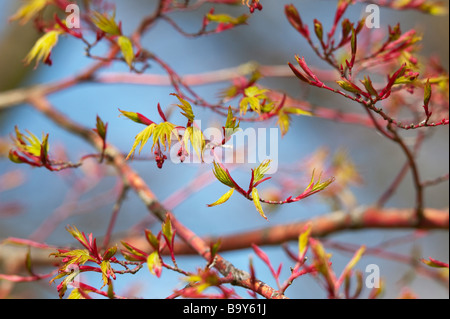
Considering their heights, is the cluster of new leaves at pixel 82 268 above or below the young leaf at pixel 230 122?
below

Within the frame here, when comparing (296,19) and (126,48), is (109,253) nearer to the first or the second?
(126,48)

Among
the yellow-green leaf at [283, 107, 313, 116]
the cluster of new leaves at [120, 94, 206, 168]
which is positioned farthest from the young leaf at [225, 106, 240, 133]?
the yellow-green leaf at [283, 107, 313, 116]

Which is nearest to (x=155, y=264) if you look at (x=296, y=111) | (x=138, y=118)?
(x=138, y=118)

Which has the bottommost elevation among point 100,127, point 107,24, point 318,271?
point 318,271

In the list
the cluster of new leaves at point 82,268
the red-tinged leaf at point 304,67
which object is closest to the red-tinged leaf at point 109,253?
the cluster of new leaves at point 82,268

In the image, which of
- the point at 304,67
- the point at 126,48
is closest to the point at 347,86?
the point at 304,67

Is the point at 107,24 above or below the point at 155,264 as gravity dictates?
above

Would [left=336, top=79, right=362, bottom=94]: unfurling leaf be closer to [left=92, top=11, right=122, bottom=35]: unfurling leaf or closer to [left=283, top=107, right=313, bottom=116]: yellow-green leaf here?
[left=283, top=107, right=313, bottom=116]: yellow-green leaf

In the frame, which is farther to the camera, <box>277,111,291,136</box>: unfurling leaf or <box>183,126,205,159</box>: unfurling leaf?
<box>277,111,291,136</box>: unfurling leaf

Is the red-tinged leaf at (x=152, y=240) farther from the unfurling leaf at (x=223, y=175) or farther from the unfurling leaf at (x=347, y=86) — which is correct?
the unfurling leaf at (x=347, y=86)

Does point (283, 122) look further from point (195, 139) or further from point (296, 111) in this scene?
point (195, 139)

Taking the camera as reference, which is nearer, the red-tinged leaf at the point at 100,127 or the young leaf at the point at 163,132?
the young leaf at the point at 163,132

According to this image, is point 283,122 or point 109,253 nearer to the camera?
point 109,253

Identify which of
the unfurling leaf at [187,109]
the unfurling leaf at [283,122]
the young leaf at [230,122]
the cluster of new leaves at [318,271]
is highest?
the unfurling leaf at [187,109]
